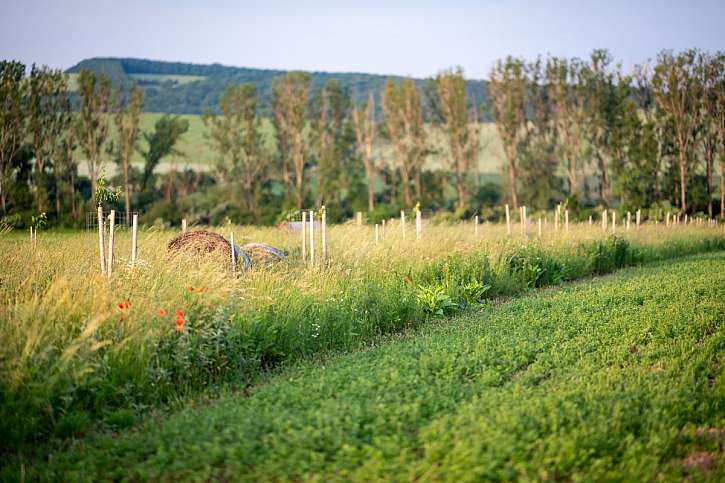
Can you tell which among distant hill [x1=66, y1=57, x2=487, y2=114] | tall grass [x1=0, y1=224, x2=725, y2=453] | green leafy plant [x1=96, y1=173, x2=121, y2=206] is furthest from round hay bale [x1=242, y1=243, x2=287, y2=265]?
→ distant hill [x1=66, y1=57, x2=487, y2=114]

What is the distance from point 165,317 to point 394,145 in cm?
5280

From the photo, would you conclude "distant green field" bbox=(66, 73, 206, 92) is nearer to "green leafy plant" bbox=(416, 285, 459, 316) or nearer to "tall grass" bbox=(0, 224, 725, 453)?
"tall grass" bbox=(0, 224, 725, 453)

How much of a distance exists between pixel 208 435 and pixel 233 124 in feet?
186

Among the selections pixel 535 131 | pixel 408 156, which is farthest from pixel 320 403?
pixel 535 131

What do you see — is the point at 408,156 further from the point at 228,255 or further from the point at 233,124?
the point at 228,255

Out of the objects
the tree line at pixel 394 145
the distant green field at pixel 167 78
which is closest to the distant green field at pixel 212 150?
the tree line at pixel 394 145

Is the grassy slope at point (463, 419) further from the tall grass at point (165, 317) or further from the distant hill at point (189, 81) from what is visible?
the distant hill at point (189, 81)

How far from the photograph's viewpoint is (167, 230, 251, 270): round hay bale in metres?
13.6

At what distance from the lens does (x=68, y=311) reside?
8094 mm

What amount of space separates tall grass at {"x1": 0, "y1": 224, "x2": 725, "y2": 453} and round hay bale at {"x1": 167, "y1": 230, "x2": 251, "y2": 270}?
638 millimetres

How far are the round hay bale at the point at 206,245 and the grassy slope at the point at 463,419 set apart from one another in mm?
4836

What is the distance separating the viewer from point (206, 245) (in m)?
14.1

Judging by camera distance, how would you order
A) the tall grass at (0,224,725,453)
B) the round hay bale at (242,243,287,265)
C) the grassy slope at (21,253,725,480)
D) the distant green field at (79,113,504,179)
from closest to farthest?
the grassy slope at (21,253,725,480) < the tall grass at (0,224,725,453) < the round hay bale at (242,243,287,265) < the distant green field at (79,113,504,179)

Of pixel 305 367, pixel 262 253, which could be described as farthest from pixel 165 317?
pixel 262 253
